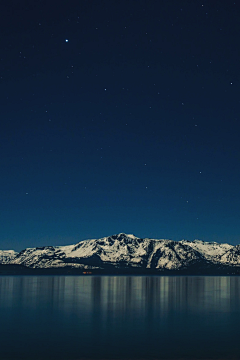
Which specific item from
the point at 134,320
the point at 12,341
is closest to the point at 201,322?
the point at 134,320

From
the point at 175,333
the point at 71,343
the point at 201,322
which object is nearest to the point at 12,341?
the point at 71,343

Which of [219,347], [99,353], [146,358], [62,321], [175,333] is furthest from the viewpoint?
[62,321]

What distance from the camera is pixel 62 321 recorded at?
4600 cm

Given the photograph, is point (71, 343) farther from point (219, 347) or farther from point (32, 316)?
point (32, 316)

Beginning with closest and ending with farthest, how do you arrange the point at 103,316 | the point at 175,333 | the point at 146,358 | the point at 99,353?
the point at 146,358 < the point at 99,353 < the point at 175,333 < the point at 103,316

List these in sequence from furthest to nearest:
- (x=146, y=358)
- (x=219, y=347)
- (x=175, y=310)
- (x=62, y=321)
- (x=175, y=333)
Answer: (x=175, y=310), (x=62, y=321), (x=175, y=333), (x=219, y=347), (x=146, y=358)

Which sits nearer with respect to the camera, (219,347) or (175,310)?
(219,347)

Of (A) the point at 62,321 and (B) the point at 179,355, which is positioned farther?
(A) the point at 62,321

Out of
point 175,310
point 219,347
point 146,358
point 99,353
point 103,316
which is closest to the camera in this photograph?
point 146,358

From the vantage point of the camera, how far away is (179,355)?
28.9m

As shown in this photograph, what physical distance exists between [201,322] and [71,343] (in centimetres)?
1958

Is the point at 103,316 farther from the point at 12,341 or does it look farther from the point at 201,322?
the point at 12,341

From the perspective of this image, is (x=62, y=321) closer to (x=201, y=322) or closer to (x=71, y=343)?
(x=71, y=343)

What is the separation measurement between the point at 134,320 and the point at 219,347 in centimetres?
1586
